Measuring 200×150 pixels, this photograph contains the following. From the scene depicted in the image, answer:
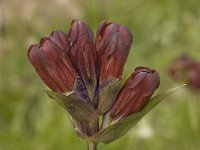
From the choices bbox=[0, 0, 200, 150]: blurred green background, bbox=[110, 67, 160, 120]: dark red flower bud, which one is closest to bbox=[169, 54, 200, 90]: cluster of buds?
bbox=[0, 0, 200, 150]: blurred green background

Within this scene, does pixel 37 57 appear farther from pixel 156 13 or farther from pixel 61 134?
pixel 156 13

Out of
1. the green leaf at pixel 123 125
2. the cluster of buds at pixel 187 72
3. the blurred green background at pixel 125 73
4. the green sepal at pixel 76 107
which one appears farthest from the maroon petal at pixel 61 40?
the cluster of buds at pixel 187 72

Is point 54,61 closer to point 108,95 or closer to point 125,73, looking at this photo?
point 108,95

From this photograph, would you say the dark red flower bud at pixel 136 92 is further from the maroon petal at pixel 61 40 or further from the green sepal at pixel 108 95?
the maroon petal at pixel 61 40

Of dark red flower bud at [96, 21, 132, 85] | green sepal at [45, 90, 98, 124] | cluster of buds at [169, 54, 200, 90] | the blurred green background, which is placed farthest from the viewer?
the blurred green background

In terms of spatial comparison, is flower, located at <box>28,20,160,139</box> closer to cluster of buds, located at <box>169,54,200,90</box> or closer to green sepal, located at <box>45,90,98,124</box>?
green sepal, located at <box>45,90,98,124</box>
